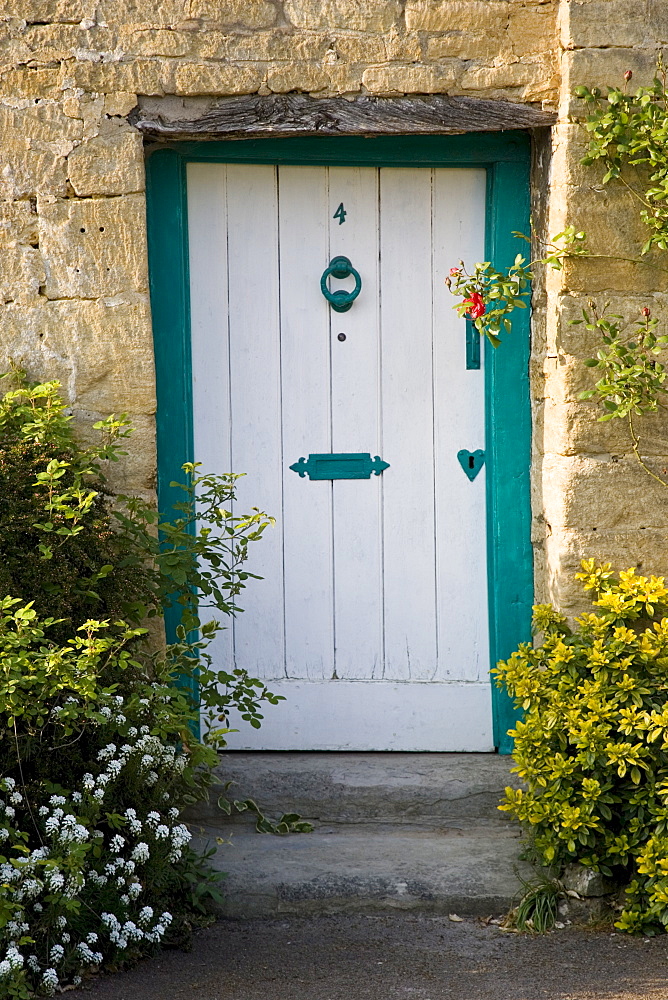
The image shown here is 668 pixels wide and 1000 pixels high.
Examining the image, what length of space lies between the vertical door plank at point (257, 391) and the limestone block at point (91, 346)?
390 mm

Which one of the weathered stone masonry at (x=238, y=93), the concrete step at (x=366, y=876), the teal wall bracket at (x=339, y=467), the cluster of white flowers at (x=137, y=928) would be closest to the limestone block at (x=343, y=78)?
the weathered stone masonry at (x=238, y=93)

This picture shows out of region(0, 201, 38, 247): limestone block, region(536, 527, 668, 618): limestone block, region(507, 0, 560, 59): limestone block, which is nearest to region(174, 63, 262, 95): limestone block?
region(0, 201, 38, 247): limestone block

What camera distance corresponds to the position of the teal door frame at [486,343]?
11.7 ft

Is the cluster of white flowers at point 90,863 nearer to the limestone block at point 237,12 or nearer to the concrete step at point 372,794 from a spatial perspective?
the concrete step at point 372,794

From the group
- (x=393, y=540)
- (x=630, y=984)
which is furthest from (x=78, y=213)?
(x=630, y=984)

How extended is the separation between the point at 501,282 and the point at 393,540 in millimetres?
1021

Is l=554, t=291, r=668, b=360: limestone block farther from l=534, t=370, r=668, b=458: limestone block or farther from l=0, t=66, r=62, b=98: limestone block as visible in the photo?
l=0, t=66, r=62, b=98: limestone block

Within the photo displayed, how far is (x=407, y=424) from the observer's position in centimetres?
374

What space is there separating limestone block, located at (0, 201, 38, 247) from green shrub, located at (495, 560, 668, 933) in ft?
7.17

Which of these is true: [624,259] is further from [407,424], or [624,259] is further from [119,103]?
[119,103]

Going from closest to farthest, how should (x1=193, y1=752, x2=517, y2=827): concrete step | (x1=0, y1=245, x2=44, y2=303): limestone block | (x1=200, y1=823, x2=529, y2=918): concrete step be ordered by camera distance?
(x1=200, y1=823, x2=529, y2=918): concrete step, (x1=0, y1=245, x2=44, y2=303): limestone block, (x1=193, y1=752, x2=517, y2=827): concrete step

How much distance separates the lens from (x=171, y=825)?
10.2 ft

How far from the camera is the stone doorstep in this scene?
3.20 meters

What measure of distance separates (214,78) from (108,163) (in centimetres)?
46
